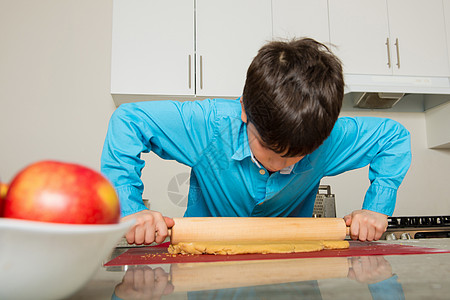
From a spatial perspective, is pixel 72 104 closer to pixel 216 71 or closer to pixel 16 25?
pixel 16 25

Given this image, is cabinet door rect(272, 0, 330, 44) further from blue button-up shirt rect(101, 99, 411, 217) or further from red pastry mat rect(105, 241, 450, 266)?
red pastry mat rect(105, 241, 450, 266)

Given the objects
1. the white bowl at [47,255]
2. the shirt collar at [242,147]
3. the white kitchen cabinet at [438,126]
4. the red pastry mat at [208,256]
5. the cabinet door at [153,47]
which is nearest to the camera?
the white bowl at [47,255]

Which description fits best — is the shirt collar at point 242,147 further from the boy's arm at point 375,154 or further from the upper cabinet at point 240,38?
the upper cabinet at point 240,38

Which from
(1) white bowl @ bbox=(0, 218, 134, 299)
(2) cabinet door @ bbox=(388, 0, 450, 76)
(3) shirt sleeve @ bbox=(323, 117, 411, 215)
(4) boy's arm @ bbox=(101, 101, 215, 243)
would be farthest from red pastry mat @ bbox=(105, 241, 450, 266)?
(2) cabinet door @ bbox=(388, 0, 450, 76)

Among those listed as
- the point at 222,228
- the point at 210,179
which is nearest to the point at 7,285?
the point at 222,228

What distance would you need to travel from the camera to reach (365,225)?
93cm

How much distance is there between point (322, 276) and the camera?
1.21 ft

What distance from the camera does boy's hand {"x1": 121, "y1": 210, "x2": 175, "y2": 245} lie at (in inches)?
28.7

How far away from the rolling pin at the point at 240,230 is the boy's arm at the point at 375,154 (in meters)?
0.30

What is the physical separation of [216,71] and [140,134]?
1095 mm

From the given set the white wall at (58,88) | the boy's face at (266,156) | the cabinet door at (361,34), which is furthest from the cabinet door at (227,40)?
the boy's face at (266,156)

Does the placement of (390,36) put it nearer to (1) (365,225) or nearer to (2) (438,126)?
(2) (438,126)

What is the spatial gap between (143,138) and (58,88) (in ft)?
4.59

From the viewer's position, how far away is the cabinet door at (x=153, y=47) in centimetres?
193
